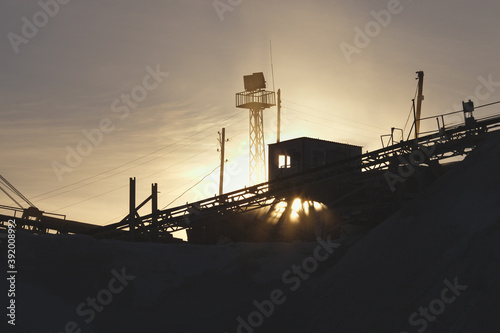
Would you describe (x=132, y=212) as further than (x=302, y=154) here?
No

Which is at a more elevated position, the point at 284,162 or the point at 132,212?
the point at 284,162

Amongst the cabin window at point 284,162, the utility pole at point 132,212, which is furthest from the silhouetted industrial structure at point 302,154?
the utility pole at point 132,212

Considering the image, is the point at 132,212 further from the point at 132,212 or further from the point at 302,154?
the point at 302,154

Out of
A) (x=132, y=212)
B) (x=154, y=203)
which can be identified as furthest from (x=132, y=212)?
(x=154, y=203)

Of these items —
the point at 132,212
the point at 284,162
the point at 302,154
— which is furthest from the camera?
the point at 284,162

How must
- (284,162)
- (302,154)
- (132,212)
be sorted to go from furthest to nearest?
(284,162), (302,154), (132,212)

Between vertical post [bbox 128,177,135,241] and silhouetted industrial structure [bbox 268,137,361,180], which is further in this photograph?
silhouetted industrial structure [bbox 268,137,361,180]

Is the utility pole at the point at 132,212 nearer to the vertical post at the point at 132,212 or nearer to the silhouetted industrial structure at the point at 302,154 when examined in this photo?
the vertical post at the point at 132,212

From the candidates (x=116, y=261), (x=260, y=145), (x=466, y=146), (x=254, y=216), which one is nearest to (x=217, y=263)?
(x=116, y=261)

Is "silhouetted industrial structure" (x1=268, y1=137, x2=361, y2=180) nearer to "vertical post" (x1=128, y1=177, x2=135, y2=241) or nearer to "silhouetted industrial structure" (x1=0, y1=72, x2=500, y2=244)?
"silhouetted industrial structure" (x1=0, y1=72, x2=500, y2=244)

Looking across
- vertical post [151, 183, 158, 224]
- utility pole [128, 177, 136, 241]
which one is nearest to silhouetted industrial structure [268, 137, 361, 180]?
vertical post [151, 183, 158, 224]

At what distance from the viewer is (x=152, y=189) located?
111 ft

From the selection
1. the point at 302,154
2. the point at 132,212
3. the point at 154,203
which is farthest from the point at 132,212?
the point at 302,154

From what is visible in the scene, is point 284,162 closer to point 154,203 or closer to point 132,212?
point 154,203
